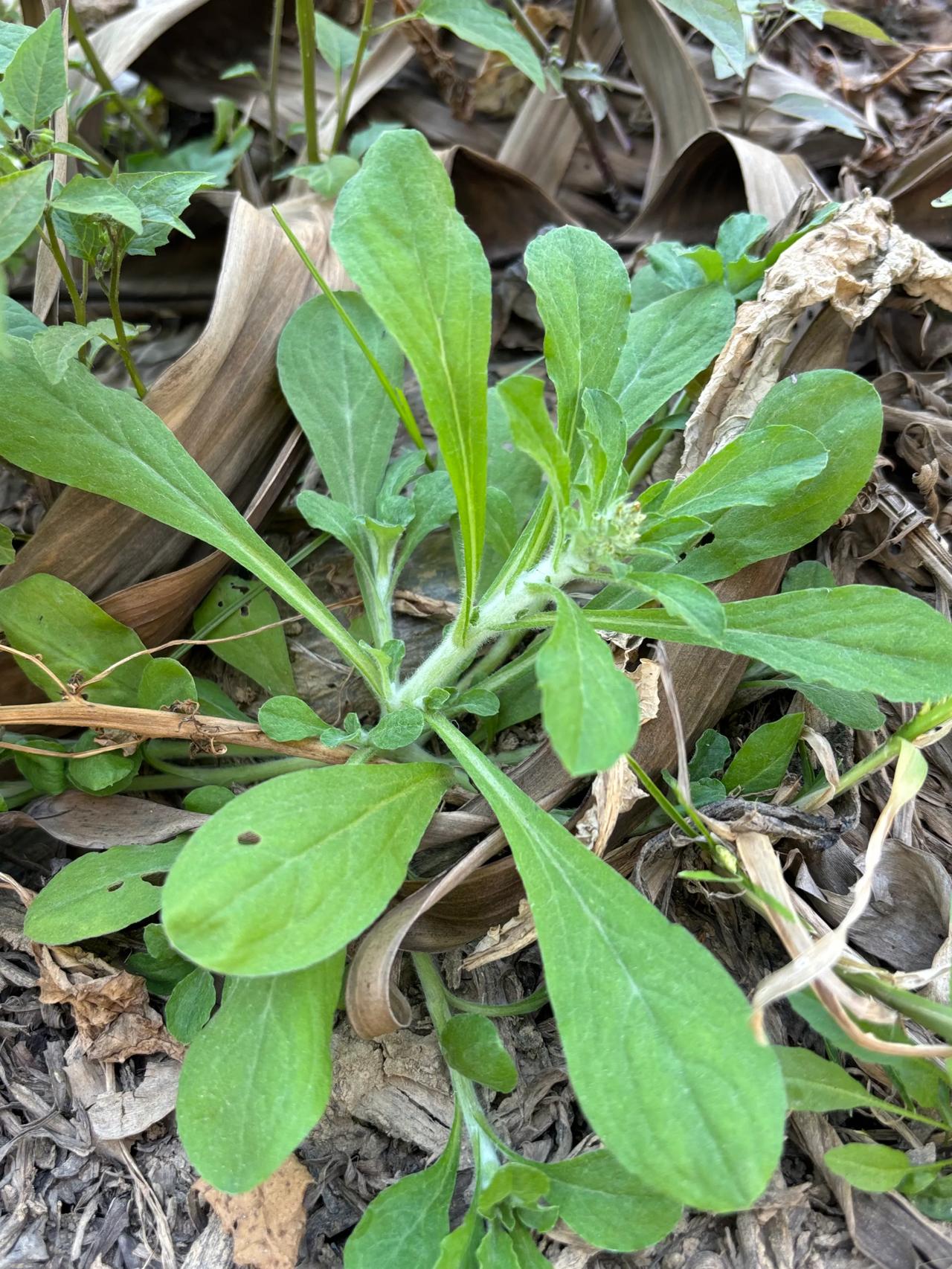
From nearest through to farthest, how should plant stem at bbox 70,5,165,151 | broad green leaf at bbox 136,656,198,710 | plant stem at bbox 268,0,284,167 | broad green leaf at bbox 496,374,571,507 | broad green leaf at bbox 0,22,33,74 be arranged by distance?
broad green leaf at bbox 496,374,571,507, broad green leaf at bbox 0,22,33,74, broad green leaf at bbox 136,656,198,710, plant stem at bbox 70,5,165,151, plant stem at bbox 268,0,284,167

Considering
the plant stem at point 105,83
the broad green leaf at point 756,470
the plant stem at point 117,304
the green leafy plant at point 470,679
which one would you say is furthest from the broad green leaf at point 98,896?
the plant stem at point 105,83

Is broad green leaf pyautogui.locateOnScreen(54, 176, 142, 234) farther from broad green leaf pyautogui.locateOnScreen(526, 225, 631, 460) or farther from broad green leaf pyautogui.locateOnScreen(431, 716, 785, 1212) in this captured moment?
broad green leaf pyautogui.locateOnScreen(431, 716, 785, 1212)

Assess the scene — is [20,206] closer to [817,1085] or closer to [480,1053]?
[480,1053]

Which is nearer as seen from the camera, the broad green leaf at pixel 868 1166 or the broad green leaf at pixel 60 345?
the broad green leaf at pixel 868 1166

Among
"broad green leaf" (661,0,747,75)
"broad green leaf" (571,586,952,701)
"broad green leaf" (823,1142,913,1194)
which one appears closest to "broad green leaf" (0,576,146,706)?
"broad green leaf" (571,586,952,701)

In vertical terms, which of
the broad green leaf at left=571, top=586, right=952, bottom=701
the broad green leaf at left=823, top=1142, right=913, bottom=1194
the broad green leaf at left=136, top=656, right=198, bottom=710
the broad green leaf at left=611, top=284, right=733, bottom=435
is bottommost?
the broad green leaf at left=136, top=656, right=198, bottom=710

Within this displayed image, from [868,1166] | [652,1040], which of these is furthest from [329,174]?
[868,1166]

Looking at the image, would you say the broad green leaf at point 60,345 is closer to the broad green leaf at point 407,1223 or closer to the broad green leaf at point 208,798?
the broad green leaf at point 208,798
